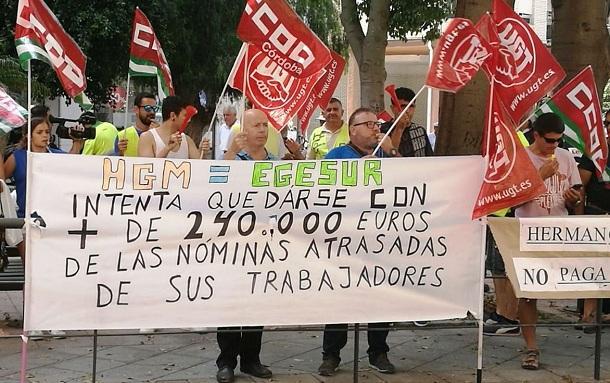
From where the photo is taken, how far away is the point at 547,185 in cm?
655

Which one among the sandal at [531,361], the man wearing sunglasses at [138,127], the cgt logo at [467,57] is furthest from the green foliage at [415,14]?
the sandal at [531,361]

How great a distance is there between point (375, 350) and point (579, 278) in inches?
59.2

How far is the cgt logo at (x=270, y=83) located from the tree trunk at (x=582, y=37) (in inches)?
146

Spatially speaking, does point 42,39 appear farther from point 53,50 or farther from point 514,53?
point 514,53

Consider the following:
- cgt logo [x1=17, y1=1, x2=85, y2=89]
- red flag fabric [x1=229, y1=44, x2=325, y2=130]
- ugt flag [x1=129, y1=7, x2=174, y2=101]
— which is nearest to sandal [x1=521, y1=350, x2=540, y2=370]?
red flag fabric [x1=229, y1=44, x2=325, y2=130]

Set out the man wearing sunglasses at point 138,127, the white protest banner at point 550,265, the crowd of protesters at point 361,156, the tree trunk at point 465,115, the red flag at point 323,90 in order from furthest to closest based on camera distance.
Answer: the tree trunk at point 465,115
the man wearing sunglasses at point 138,127
the red flag at point 323,90
the crowd of protesters at point 361,156
the white protest banner at point 550,265

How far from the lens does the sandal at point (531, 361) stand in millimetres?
6266

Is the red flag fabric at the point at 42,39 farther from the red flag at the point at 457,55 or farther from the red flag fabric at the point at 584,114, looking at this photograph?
the red flag fabric at the point at 584,114

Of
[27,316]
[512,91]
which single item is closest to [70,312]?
A: [27,316]

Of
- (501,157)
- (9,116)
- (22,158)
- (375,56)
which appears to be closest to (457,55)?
(501,157)

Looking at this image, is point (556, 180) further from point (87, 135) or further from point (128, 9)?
point (128, 9)

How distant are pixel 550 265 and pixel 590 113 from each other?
50.8 inches

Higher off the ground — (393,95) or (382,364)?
(393,95)

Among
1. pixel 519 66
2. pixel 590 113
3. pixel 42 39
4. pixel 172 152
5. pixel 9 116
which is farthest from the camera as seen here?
pixel 172 152
